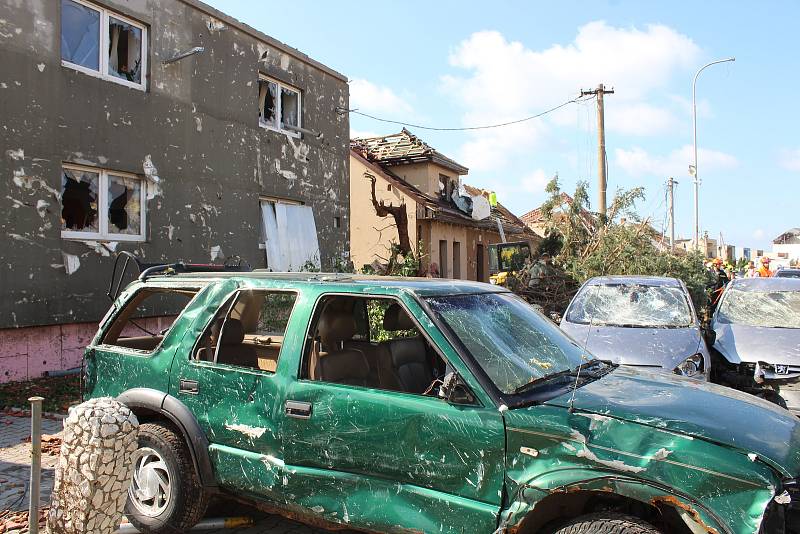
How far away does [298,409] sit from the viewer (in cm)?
337

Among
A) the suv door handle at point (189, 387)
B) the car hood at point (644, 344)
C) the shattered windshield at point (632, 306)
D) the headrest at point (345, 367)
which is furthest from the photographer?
the shattered windshield at point (632, 306)

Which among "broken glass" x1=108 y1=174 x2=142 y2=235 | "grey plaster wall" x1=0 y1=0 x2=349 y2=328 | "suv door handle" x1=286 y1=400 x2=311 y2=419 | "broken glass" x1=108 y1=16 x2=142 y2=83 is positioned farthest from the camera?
"broken glass" x1=108 y1=16 x2=142 y2=83

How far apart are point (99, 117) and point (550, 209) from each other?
40.6ft

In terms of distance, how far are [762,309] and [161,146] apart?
1023 cm

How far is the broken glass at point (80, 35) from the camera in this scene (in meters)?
9.77

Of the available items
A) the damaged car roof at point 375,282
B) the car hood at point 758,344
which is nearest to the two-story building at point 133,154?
the damaged car roof at point 375,282

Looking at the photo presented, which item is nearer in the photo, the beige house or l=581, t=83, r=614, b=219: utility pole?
l=581, t=83, r=614, b=219: utility pole

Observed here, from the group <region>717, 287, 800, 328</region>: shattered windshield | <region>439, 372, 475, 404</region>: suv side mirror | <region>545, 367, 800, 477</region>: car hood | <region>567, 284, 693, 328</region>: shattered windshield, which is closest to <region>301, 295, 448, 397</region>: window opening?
<region>439, 372, 475, 404</region>: suv side mirror

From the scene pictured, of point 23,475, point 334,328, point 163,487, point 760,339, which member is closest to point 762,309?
point 760,339

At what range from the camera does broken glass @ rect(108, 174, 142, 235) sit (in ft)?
34.4

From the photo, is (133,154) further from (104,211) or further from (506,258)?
(506,258)

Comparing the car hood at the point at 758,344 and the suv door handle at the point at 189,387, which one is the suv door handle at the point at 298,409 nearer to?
the suv door handle at the point at 189,387

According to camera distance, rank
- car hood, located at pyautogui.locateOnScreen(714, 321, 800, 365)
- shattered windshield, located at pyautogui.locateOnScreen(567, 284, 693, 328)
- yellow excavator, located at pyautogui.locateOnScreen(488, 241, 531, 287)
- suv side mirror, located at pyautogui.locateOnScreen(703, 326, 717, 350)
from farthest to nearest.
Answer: yellow excavator, located at pyautogui.locateOnScreen(488, 241, 531, 287)
suv side mirror, located at pyautogui.locateOnScreen(703, 326, 717, 350)
shattered windshield, located at pyautogui.locateOnScreen(567, 284, 693, 328)
car hood, located at pyautogui.locateOnScreen(714, 321, 800, 365)

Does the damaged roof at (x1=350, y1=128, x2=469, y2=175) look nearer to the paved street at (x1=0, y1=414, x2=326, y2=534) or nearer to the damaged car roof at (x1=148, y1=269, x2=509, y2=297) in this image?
the paved street at (x1=0, y1=414, x2=326, y2=534)
